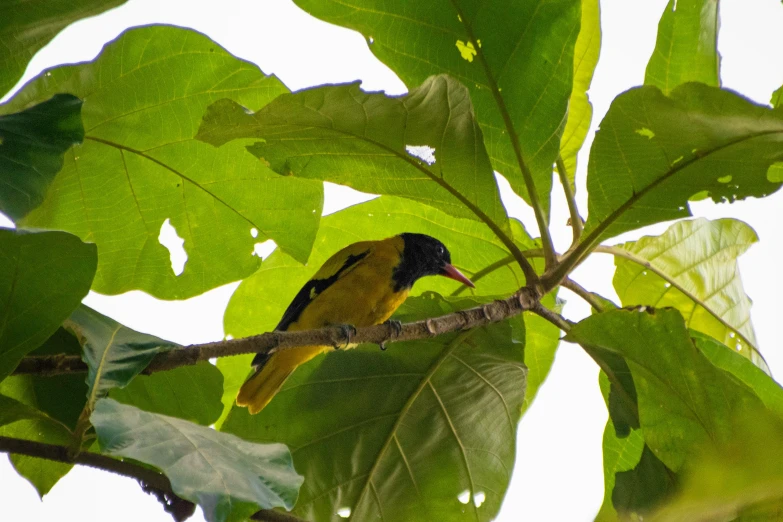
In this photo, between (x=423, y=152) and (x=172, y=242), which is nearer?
(x=423, y=152)

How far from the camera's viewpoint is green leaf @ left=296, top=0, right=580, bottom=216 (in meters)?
2.21

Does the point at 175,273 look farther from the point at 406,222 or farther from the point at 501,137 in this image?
the point at 501,137

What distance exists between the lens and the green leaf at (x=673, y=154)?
6.52ft

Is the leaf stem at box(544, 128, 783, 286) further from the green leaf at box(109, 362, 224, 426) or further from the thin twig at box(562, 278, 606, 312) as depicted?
the green leaf at box(109, 362, 224, 426)

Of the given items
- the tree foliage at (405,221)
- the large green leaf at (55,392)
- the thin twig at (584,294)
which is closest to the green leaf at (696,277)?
the tree foliage at (405,221)

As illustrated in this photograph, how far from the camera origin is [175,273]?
278 centimetres

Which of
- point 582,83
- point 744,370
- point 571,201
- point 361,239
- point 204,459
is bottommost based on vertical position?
point 204,459

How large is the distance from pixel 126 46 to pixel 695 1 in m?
1.89

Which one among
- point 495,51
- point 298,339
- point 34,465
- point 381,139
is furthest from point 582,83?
point 34,465

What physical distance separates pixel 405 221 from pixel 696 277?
3.77ft

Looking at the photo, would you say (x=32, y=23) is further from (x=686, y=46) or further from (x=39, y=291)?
(x=686, y=46)

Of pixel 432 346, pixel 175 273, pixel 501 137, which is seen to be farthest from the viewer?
pixel 175 273

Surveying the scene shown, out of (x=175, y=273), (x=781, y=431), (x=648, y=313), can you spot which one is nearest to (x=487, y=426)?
(x=648, y=313)

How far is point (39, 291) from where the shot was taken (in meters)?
1.67
